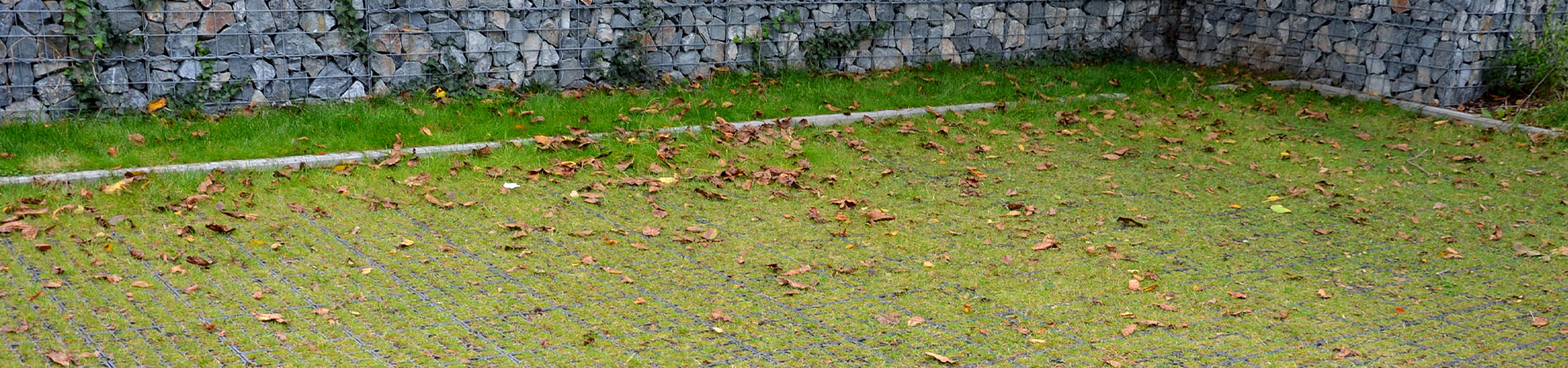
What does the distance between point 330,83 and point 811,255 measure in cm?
450

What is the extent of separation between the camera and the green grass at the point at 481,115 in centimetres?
662

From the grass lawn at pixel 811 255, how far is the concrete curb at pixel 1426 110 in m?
0.57

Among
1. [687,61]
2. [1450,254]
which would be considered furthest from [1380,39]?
[687,61]

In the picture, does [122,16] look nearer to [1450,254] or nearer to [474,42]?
[474,42]

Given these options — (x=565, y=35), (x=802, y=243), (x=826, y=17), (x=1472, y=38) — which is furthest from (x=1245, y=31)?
(x=802, y=243)

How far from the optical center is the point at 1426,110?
9445 mm

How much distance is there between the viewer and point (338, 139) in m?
7.02

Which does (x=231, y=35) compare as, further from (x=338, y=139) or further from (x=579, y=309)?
(x=579, y=309)

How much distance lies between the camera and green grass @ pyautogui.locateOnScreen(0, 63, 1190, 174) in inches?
261

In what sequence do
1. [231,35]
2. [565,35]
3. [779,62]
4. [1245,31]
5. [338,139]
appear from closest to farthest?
[338,139] → [231,35] → [565,35] → [779,62] → [1245,31]

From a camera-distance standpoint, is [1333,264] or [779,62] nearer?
[1333,264]

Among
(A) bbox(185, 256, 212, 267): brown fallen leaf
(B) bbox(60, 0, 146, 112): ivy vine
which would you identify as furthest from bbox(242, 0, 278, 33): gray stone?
(A) bbox(185, 256, 212, 267): brown fallen leaf

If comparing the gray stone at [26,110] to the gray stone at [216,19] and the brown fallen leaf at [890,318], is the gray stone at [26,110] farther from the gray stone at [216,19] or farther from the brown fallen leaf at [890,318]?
the brown fallen leaf at [890,318]

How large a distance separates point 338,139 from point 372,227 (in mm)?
1827
